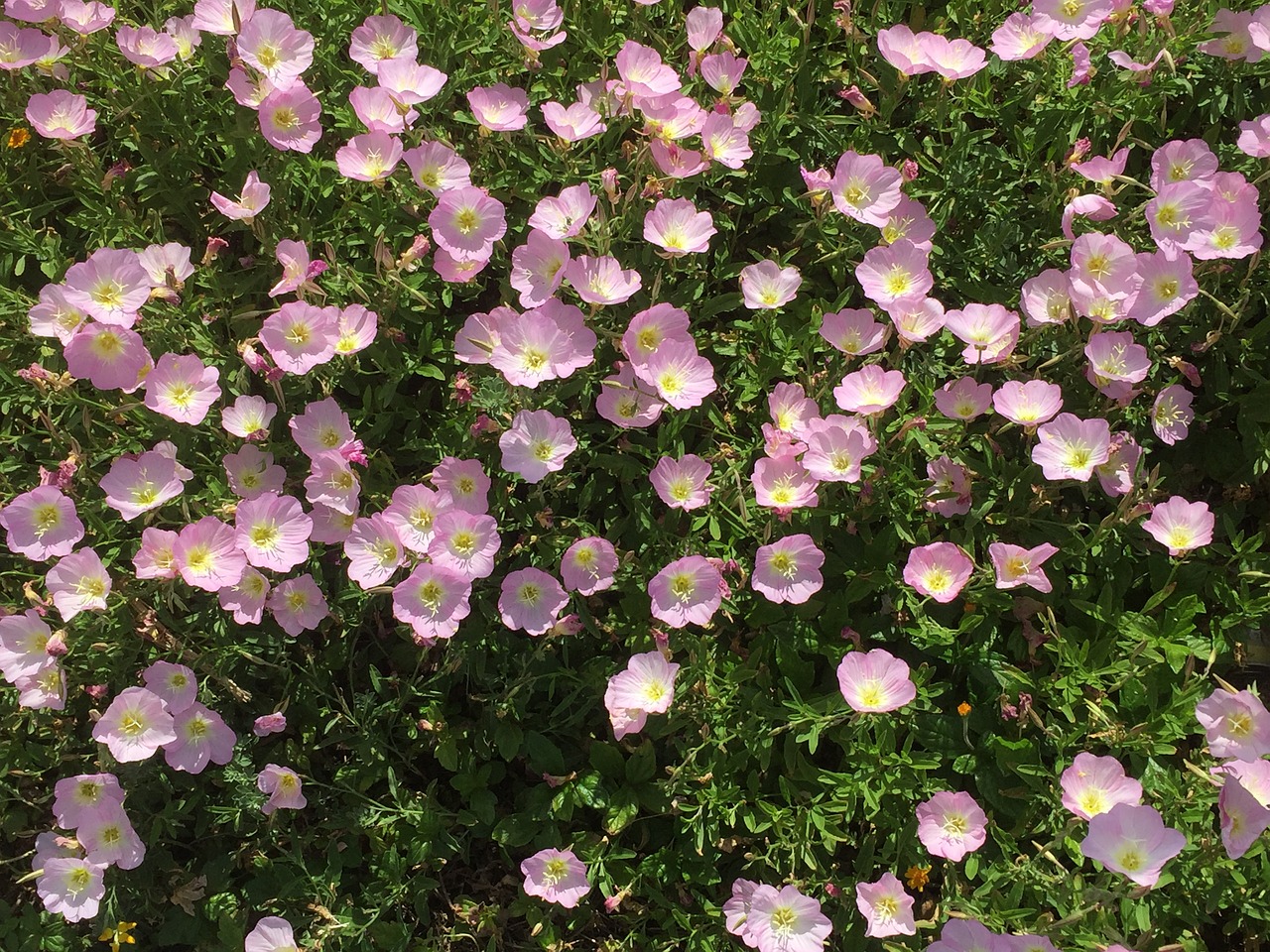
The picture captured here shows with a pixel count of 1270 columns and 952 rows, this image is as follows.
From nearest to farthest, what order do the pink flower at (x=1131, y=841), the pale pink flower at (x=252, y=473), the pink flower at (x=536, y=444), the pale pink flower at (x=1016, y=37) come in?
the pink flower at (x=1131, y=841)
the pink flower at (x=536, y=444)
the pale pink flower at (x=252, y=473)
the pale pink flower at (x=1016, y=37)

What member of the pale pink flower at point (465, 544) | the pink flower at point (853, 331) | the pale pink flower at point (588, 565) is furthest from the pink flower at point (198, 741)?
the pink flower at point (853, 331)

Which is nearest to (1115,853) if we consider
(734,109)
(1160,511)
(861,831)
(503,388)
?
(861,831)

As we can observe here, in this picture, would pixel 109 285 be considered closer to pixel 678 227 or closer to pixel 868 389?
pixel 678 227

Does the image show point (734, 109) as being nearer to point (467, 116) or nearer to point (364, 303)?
point (467, 116)

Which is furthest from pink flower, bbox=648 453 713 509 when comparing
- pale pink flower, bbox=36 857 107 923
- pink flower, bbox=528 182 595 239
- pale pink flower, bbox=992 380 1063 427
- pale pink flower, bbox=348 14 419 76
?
pale pink flower, bbox=36 857 107 923

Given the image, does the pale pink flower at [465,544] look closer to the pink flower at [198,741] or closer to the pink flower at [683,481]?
the pink flower at [683,481]

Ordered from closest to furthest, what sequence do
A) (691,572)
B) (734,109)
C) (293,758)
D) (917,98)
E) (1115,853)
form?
(1115,853) → (691,572) → (293,758) → (734,109) → (917,98)
